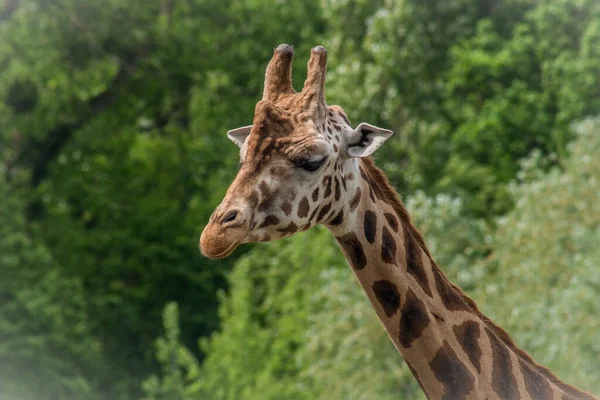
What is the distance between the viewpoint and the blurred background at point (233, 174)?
1056 inches

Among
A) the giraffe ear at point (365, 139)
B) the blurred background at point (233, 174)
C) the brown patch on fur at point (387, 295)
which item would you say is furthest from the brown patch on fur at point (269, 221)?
the blurred background at point (233, 174)

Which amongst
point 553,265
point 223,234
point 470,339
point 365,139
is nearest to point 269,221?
point 223,234

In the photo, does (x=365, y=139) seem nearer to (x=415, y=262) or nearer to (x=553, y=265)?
(x=415, y=262)

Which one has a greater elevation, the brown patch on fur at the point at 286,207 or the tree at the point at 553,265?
the tree at the point at 553,265

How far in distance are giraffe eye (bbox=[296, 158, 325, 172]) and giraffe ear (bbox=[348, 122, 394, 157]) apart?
22 centimetres

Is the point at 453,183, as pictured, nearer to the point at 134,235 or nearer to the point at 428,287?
the point at 134,235

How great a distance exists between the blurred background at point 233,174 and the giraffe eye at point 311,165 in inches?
598

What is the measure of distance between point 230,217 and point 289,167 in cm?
40

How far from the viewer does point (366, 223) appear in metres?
6.75

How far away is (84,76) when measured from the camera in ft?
146

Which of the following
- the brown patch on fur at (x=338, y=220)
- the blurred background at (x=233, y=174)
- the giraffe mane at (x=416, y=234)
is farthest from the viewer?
the blurred background at (x=233, y=174)

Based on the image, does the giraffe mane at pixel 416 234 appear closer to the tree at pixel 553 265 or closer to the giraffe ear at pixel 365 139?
the giraffe ear at pixel 365 139

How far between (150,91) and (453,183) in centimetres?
1448

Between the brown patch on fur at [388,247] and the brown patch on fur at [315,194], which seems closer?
the brown patch on fur at [315,194]
